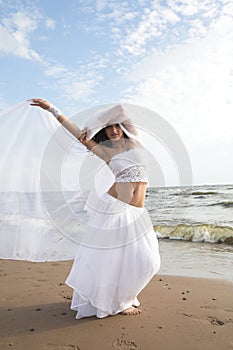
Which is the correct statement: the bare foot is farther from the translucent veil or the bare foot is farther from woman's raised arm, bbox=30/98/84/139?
woman's raised arm, bbox=30/98/84/139

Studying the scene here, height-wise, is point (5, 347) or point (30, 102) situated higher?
point (30, 102)

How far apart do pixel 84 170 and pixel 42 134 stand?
2.12 feet

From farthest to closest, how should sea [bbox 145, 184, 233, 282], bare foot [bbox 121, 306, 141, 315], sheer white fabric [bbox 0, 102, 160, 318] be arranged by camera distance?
sea [bbox 145, 184, 233, 282]
sheer white fabric [bbox 0, 102, 160, 318]
bare foot [bbox 121, 306, 141, 315]

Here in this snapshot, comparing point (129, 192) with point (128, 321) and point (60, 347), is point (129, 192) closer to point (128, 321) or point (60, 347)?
point (128, 321)

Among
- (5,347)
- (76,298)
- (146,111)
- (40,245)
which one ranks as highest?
(146,111)

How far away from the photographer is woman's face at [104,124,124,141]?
3164 millimetres

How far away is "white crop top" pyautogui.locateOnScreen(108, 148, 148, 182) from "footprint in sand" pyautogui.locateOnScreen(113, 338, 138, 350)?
52.8 inches

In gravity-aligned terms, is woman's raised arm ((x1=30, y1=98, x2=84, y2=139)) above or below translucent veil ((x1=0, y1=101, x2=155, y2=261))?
above

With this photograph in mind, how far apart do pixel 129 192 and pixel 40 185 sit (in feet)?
3.70

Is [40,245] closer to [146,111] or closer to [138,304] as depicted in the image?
[138,304]

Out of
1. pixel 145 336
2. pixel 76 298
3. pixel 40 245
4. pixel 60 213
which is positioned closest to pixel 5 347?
pixel 76 298

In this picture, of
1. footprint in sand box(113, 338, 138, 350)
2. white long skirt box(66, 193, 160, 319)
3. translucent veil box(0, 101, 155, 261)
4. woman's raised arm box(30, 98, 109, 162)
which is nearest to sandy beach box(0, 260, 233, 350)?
footprint in sand box(113, 338, 138, 350)

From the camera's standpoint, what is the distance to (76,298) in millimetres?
3059

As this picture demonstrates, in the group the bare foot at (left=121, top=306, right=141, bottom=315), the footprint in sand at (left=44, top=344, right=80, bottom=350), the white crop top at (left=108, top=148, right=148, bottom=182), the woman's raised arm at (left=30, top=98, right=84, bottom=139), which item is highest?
the woman's raised arm at (left=30, top=98, right=84, bottom=139)
